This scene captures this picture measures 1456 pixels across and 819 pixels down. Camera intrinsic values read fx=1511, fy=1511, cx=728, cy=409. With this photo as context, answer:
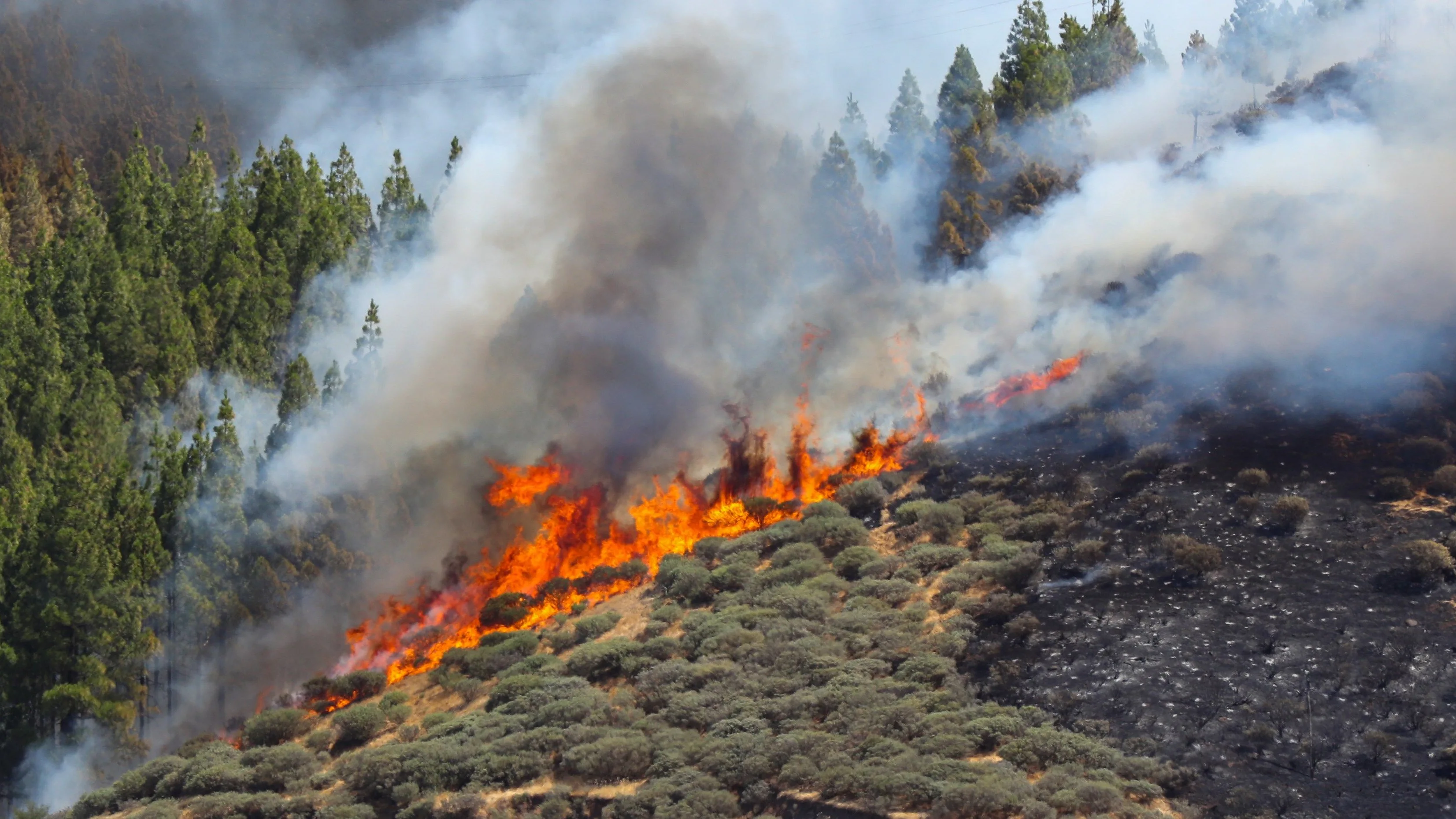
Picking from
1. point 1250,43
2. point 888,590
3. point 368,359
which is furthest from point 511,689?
point 1250,43

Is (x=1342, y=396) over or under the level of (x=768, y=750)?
over

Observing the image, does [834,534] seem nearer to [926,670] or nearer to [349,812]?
[926,670]

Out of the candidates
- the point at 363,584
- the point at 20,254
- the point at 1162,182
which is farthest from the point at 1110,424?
the point at 20,254

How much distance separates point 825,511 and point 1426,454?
56.3 feet

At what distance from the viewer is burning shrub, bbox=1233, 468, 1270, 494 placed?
4219 centimetres

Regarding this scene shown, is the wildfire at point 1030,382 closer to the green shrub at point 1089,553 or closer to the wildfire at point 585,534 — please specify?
the wildfire at point 585,534

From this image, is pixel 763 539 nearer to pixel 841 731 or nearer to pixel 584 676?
pixel 584 676

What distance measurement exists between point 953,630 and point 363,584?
741 inches

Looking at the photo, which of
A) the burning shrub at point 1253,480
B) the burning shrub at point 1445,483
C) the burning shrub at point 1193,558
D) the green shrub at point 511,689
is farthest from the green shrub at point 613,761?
the burning shrub at point 1445,483

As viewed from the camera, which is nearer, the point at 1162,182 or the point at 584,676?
the point at 584,676

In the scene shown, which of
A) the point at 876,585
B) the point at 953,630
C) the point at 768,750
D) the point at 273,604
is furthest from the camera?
the point at 273,604

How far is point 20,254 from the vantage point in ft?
250

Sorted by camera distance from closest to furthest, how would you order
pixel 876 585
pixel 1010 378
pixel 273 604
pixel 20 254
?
pixel 876 585, pixel 273 604, pixel 1010 378, pixel 20 254

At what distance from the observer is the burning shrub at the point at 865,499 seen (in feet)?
155
